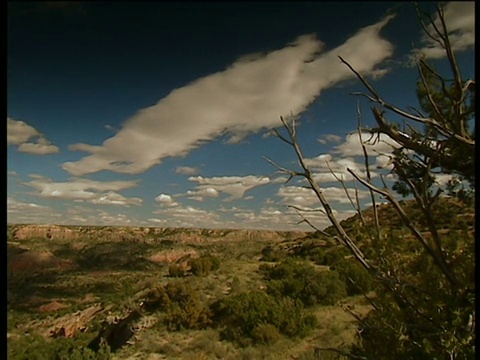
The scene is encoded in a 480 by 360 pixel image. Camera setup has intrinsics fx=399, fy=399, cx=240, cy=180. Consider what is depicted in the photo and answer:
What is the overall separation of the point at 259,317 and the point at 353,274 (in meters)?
1.21

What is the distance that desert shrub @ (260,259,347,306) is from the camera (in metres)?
4.75

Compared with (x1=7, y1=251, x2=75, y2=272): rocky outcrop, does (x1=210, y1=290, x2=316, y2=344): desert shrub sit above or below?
below

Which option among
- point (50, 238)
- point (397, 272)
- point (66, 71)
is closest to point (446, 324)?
point (397, 272)

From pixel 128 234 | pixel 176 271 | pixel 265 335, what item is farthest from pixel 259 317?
pixel 128 234

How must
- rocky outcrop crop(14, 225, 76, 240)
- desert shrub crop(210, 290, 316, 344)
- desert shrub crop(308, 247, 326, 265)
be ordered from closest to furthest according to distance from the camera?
desert shrub crop(210, 290, 316, 344), desert shrub crop(308, 247, 326, 265), rocky outcrop crop(14, 225, 76, 240)

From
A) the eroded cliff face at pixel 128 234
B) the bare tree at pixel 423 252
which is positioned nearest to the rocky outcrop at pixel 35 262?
the eroded cliff face at pixel 128 234

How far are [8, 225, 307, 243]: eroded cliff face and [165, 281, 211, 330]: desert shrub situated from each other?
1841mm

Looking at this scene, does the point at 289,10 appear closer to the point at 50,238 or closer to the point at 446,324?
the point at 446,324

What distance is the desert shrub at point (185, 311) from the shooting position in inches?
169

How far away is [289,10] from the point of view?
2410 mm

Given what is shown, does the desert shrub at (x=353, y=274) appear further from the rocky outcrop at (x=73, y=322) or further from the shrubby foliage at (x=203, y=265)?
the rocky outcrop at (x=73, y=322)

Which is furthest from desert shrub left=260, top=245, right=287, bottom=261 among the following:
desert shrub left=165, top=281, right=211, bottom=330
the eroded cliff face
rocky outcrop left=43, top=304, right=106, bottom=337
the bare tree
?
the bare tree

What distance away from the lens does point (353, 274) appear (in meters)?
4.53

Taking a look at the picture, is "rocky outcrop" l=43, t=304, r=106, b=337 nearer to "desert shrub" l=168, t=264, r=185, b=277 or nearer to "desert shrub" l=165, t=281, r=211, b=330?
"desert shrub" l=165, t=281, r=211, b=330
